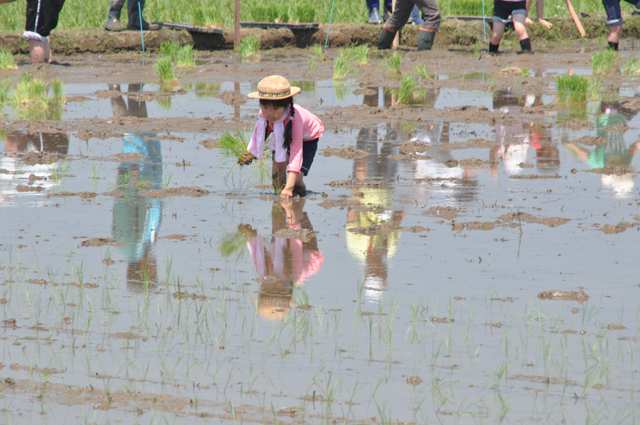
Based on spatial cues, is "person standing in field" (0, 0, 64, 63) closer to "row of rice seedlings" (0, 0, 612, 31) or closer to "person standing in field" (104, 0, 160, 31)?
"person standing in field" (104, 0, 160, 31)

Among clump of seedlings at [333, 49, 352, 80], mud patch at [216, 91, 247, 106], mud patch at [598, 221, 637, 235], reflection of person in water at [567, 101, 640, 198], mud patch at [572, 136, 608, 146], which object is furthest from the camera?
clump of seedlings at [333, 49, 352, 80]

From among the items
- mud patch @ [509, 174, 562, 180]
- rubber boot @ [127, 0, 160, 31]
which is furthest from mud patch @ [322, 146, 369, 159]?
rubber boot @ [127, 0, 160, 31]

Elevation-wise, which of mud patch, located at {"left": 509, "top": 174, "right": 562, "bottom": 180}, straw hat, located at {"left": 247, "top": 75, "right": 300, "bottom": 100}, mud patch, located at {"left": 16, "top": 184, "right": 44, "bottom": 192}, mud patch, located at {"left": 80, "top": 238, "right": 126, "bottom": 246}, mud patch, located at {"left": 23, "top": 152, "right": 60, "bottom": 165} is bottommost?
mud patch, located at {"left": 23, "top": 152, "right": 60, "bottom": 165}

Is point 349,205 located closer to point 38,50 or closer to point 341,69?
point 341,69

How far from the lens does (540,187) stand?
578cm

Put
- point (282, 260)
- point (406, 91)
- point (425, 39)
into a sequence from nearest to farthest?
point (282, 260) → point (406, 91) → point (425, 39)

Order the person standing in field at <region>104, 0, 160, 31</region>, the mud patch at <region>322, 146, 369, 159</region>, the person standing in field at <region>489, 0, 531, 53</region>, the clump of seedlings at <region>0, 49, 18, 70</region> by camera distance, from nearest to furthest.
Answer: the mud patch at <region>322, 146, 369, 159</region> → the clump of seedlings at <region>0, 49, 18, 70</region> → the person standing in field at <region>489, 0, 531, 53</region> → the person standing in field at <region>104, 0, 160, 31</region>

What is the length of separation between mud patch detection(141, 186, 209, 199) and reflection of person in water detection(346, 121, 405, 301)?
112cm

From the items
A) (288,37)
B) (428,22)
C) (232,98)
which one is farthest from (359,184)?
(288,37)

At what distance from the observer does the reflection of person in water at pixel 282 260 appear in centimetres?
373

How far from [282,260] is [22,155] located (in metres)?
3.46

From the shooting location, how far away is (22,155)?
681cm

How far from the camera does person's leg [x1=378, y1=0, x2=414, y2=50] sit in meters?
13.7

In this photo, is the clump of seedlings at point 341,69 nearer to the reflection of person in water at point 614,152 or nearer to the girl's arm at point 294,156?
the reflection of person in water at point 614,152
